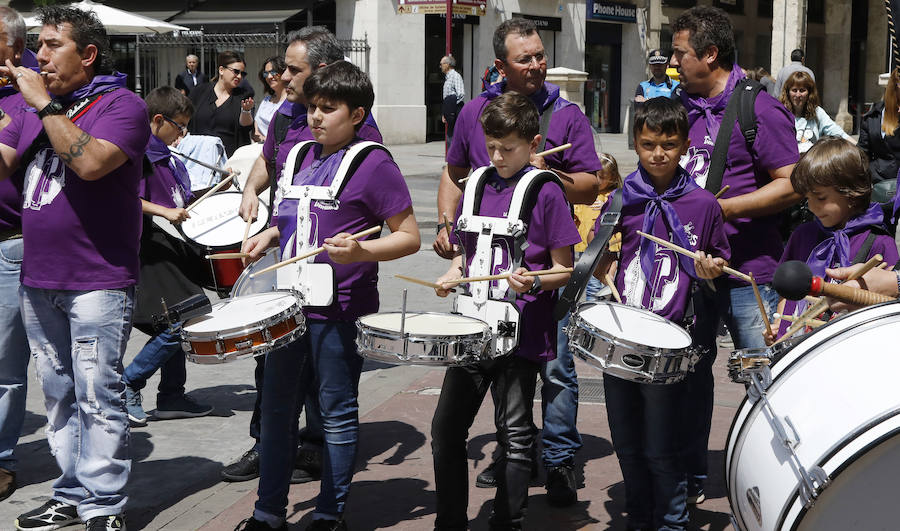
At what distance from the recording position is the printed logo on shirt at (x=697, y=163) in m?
4.70

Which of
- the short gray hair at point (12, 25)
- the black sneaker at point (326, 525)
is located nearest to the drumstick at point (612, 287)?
the black sneaker at point (326, 525)

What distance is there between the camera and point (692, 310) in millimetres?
4297

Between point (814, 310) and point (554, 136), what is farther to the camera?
point (554, 136)

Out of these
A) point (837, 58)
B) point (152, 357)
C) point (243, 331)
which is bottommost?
point (152, 357)

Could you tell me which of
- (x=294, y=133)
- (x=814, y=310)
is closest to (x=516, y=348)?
(x=814, y=310)

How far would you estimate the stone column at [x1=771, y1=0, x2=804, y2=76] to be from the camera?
1121 inches

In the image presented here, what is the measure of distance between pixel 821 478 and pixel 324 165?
223 centimetres

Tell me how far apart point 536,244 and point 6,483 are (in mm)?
2646

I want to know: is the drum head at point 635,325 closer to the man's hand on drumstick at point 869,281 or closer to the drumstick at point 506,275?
the drumstick at point 506,275

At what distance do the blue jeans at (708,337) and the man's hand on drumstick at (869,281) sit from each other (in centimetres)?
83

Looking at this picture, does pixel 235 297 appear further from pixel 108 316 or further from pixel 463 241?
pixel 463 241

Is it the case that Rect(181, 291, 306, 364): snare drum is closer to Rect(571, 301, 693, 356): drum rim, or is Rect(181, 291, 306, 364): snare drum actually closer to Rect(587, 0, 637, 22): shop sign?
Rect(571, 301, 693, 356): drum rim

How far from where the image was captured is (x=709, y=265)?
13.3 feet

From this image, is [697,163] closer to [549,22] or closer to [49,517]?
[49,517]
